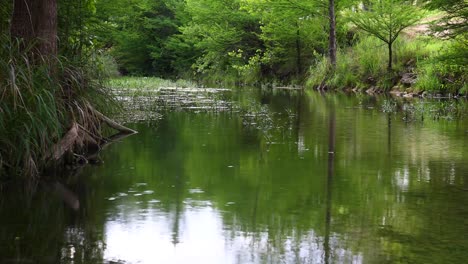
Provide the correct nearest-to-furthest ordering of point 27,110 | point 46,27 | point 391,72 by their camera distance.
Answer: point 27,110
point 46,27
point 391,72

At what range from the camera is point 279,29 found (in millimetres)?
36750

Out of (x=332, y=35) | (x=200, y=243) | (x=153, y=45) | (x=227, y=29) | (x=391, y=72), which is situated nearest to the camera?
(x=200, y=243)

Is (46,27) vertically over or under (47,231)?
over

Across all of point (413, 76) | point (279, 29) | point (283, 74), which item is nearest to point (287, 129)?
point (413, 76)

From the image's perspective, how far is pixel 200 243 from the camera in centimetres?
517

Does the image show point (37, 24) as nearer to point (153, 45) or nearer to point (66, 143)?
point (66, 143)

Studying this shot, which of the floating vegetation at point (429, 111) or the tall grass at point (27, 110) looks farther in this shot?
the floating vegetation at point (429, 111)

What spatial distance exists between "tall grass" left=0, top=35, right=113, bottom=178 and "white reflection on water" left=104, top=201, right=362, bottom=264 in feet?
7.69

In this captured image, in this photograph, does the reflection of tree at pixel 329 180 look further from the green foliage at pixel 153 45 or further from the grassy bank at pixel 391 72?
the green foliage at pixel 153 45

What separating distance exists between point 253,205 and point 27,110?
3018 millimetres

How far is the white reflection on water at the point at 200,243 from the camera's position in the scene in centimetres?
474

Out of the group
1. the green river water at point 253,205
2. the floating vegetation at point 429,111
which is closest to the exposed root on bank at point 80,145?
the green river water at point 253,205

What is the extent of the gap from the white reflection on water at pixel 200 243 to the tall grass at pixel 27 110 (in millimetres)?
2345

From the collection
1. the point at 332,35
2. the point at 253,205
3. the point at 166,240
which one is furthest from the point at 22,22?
the point at 332,35
